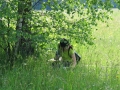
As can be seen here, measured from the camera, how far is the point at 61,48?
332 inches

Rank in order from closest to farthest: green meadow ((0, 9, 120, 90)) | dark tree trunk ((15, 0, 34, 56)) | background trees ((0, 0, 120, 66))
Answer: green meadow ((0, 9, 120, 90))
dark tree trunk ((15, 0, 34, 56))
background trees ((0, 0, 120, 66))

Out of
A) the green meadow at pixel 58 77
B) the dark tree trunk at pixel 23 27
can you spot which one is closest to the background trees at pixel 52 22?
the dark tree trunk at pixel 23 27

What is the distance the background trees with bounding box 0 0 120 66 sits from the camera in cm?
766

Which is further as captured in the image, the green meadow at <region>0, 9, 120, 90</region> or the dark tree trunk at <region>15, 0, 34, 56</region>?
the dark tree trunk at <region>15, 0, 34, 56</region>

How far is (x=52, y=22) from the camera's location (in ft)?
26.3

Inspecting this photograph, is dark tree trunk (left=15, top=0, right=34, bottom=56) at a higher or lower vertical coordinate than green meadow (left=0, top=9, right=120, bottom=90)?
higher

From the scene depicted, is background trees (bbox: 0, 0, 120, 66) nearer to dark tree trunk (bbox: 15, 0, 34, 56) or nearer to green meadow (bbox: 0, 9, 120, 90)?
dark tree trunk (bbox: 15, 0, 34, 56)

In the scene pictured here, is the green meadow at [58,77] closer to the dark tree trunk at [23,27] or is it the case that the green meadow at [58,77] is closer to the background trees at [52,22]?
the dark tree trunk at [23,27]

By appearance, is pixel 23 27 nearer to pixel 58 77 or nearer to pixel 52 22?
pixel 52 22

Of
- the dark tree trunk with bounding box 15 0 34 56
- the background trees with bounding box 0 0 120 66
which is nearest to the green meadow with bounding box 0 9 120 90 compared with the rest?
the dark tree trunk with bounding box 15 0 34 56

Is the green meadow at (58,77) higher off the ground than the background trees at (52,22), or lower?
lower

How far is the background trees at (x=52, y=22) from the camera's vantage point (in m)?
7.66

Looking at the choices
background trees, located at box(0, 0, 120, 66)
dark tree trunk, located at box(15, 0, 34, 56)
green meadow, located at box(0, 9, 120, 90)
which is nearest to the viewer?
green meadow, located at box(0, 9, 120, 90)

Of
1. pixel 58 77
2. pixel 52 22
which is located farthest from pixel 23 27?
pixel 58 77
